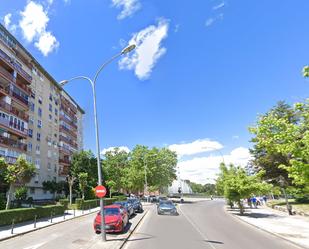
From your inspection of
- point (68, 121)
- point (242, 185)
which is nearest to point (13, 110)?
point (68, 121)

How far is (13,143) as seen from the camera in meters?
38.4

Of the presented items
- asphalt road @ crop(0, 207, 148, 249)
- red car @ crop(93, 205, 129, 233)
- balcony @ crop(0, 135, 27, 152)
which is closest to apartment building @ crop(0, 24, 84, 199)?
balcony @ crop(0, 135, 27, 152)

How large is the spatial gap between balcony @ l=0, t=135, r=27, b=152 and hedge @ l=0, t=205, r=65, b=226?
13.7m

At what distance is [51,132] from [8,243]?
42.5 metres

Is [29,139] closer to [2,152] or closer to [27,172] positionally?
[2,152]

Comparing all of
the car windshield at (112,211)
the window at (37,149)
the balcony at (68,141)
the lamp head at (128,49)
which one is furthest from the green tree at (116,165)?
the lamp head at (128,49)

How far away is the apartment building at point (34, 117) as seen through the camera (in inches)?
1492

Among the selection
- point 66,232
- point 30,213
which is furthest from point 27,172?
point 66,232

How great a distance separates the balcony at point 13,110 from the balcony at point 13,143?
4.00 metres

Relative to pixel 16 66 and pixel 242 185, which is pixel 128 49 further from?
pixel 16 66

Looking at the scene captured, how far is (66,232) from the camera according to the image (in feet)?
57.7

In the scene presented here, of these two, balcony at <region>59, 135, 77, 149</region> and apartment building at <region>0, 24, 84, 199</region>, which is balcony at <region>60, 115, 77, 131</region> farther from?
balcony at <region>59, 135, 77, 149</region>

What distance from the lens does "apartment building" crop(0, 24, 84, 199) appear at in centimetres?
3791

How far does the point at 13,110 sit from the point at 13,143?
17.3 feet
